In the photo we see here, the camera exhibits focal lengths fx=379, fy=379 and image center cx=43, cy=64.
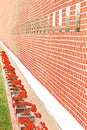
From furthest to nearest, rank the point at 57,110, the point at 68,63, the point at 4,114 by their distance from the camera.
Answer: the point at 4,114
the point at 57,110
the point at 68,63

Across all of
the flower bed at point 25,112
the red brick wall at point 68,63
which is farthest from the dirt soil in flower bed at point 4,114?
the red brick wall at point 68,63

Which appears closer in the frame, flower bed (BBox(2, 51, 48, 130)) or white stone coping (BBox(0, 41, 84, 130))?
white stone coping (BBox(0, 41, 84, 130))

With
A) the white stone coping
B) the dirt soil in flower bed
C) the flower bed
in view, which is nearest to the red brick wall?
the white stone coping

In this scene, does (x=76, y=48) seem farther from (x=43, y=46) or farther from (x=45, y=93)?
(x=43, y=46)

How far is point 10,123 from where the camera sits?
1039 cm

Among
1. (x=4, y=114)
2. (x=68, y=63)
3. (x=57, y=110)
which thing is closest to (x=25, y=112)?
(x=57, y=110)

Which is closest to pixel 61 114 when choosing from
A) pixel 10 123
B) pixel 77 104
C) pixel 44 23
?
pixel 77 104

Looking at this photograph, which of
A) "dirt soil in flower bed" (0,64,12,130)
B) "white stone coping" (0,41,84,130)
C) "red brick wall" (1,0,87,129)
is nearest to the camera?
"red brick wall" (1,0,87,129)

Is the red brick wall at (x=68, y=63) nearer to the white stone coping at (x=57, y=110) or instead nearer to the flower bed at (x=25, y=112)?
the white stone coping at (x=57, y=110)

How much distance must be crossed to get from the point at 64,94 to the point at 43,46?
4205 millimetres

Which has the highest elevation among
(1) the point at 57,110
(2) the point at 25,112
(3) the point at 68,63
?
(3) the point at 68,63

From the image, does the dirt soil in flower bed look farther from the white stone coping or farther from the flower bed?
the white stone coping

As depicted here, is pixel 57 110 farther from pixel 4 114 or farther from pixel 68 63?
pixel 4 114

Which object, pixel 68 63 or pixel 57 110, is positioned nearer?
pixel 68 63
